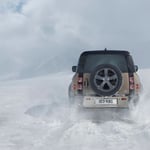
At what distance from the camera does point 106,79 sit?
448 inches

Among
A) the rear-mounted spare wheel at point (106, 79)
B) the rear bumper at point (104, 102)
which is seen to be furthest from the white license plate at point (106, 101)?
the rear-mounted spare wheel at point (106, 79)

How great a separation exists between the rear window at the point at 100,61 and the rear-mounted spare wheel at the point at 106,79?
526 millimetres

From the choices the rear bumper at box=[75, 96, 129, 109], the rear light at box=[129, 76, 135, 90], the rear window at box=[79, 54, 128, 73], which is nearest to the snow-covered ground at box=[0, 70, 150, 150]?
the rear bumper at box=[75, 96, 129, 109]

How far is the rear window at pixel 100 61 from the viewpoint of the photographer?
1194 centimetres

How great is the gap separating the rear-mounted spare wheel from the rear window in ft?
1.73

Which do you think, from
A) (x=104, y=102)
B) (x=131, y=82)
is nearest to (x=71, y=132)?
(x=104, y=102)

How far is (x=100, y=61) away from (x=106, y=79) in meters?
0.79

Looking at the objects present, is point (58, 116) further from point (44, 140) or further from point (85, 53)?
point (44, 140)

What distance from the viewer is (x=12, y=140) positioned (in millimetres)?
9602

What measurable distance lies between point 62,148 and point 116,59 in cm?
392

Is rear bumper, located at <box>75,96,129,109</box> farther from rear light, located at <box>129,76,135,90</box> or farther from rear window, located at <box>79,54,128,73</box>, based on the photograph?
rear window, located at <box>79,54,128,73</box>

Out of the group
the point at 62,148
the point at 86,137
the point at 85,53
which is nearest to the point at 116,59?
the point at 85,53

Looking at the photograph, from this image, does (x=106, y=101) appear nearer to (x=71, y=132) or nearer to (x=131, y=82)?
(x=131, y=82)

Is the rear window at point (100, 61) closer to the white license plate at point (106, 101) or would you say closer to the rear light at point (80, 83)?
the rear light at point (80, 83)
